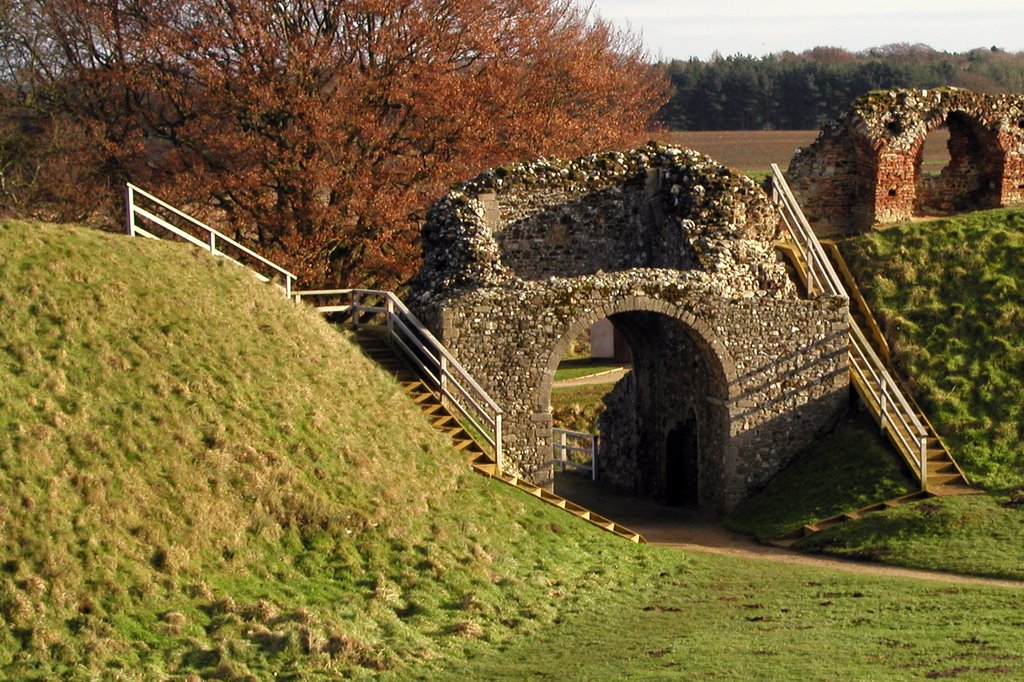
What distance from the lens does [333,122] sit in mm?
39906

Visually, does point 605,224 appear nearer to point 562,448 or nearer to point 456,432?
point 562,448

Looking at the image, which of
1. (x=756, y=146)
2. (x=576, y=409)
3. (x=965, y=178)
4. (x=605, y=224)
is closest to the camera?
(x=605, y=224)

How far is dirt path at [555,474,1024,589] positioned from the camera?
26734 mm

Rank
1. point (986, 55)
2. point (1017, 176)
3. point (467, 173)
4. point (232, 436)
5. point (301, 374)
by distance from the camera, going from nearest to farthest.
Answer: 1. point (232, 436)
2. point (301, 374)
3. point (1017, 176)
4. point (467, 173)
5. point (986, 55)

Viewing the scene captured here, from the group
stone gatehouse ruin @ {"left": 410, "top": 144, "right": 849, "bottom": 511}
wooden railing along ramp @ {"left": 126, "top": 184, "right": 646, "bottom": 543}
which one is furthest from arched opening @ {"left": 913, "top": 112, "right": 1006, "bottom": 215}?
wooden railing along ramp @ {"left": 126, "top": 184, "right": 646, "bottom": 543}

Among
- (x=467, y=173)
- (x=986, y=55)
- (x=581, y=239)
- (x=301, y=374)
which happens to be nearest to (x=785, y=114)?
(x=986, y=55)

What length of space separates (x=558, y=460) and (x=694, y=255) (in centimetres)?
817

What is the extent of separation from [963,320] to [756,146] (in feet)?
126

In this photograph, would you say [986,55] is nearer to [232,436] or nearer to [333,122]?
[333,122]

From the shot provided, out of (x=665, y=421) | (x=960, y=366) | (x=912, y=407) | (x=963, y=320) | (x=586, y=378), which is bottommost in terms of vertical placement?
(x=665, y=421)

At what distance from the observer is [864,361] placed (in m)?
32.5

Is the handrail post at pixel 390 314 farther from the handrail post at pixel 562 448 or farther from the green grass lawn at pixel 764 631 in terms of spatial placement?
the green grass lawn at pixel 764 631

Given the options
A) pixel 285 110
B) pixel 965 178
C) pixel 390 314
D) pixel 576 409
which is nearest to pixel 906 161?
pixel 965 178

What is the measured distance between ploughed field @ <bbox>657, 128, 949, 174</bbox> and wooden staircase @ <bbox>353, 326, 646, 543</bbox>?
2593 cm
